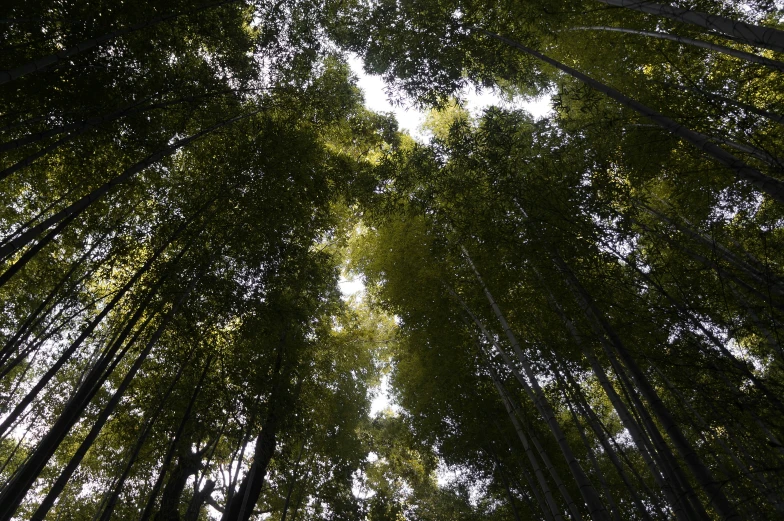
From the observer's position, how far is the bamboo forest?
12.2 feet

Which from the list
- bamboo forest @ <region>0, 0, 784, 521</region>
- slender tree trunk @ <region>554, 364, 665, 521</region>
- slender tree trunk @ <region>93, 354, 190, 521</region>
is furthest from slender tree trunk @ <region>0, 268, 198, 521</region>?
slender tree trunk @ <region>554, 364, 665, 521</region>

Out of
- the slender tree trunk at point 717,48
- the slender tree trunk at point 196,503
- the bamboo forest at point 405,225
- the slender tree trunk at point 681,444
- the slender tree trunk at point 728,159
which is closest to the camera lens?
the slender tree trunk at point 728,159

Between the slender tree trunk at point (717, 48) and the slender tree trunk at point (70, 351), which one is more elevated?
the slender tree trunk at point (717, 48)

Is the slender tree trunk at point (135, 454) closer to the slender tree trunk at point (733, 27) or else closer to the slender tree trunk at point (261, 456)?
the slender tree trunk at point (261, 456)

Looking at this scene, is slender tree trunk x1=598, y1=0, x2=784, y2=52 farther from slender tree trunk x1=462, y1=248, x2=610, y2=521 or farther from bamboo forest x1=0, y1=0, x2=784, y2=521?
slender tree trunk x1=462, y1=248, x2=610, y2=521

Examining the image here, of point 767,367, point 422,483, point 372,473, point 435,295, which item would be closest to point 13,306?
point 435,295

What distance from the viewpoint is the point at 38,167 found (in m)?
4.75

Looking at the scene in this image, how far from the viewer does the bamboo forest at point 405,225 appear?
3.71m

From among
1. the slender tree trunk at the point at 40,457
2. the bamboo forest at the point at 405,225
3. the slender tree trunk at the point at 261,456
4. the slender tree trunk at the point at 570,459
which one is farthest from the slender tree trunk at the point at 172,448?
the slender tree trunk at the point at 570,459

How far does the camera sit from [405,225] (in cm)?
650

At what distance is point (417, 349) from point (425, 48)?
14.5 ft

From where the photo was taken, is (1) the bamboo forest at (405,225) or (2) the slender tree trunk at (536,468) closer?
(1) the bamboo forest at (405,225)

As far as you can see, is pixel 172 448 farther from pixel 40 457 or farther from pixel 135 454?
pixel 40 457

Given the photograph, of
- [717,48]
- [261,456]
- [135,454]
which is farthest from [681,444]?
[261,456]
